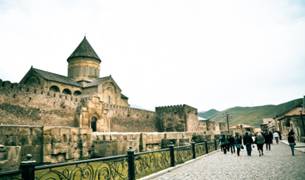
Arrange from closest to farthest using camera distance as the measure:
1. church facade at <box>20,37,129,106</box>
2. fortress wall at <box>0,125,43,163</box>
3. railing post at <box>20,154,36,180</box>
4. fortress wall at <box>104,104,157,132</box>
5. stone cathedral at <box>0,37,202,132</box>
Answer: railing post at <box>20,154,36,180</box>
fortress wall at <box>0,125,43,163</box>
stone cathedral at <box>0,37,202,132</box>
fortress wall at <box>104,104,157,132</box>
church facade at <box>20,37,129,106</box>

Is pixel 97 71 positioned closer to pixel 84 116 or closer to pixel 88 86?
pixel 88 86

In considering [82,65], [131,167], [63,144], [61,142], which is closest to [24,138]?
[61,142]

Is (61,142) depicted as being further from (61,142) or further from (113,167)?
(113,167)

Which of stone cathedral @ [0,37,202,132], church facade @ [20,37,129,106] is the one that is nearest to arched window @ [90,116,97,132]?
stone cathedral @ [0,37,202,132]

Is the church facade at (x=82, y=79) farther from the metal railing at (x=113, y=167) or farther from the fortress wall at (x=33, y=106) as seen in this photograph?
the metal railing at (x=113, y=167)

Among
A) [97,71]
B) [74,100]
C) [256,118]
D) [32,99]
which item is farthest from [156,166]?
[256,118]

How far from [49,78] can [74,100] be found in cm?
990

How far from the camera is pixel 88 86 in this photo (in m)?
35.9

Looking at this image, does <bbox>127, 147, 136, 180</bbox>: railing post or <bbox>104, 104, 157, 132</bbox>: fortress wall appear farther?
<bbox>104, 104, 157, 132</bbox>: fortress wall

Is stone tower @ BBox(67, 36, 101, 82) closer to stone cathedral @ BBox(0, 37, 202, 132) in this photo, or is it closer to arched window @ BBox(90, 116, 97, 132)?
stone cathedral @ BBox(0, 37, 202, 132)

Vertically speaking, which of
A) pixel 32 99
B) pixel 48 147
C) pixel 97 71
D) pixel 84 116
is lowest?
pixel 48 147

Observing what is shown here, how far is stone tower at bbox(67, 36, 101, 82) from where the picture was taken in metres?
39.2

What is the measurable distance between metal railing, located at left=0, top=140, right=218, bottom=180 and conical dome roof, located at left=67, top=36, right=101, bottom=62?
100 ft

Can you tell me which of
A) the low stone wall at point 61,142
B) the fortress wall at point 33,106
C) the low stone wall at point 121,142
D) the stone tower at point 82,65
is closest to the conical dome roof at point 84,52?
the stone tower at point 82,65
